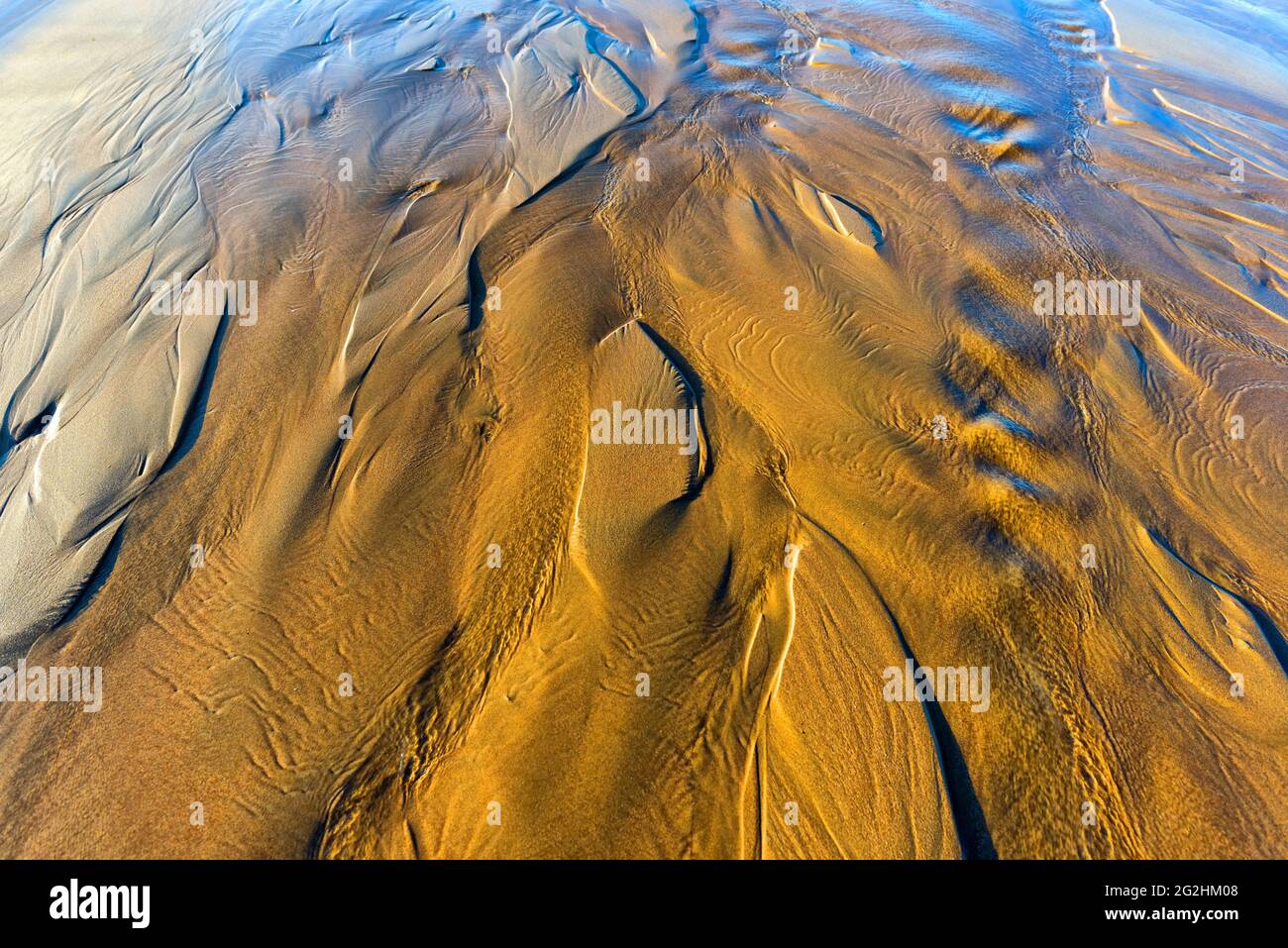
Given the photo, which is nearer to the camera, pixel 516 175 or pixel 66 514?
pixel 66 514

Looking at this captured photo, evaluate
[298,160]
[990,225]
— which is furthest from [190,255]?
[990,225]

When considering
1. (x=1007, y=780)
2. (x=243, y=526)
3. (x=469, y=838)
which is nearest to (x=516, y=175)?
(x=243, y=526)

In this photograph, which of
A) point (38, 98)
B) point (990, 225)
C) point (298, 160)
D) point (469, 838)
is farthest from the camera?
point (38, 98)

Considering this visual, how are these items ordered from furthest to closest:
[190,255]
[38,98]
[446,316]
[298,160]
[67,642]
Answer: [38,98] → [298,160] → [190,255] → [446,316] → [67,642]

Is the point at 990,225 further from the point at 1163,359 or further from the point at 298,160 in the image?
the point at 298,160

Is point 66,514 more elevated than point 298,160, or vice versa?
point 298,160

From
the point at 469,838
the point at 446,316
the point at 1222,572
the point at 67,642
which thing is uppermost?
the point at 1222,572
